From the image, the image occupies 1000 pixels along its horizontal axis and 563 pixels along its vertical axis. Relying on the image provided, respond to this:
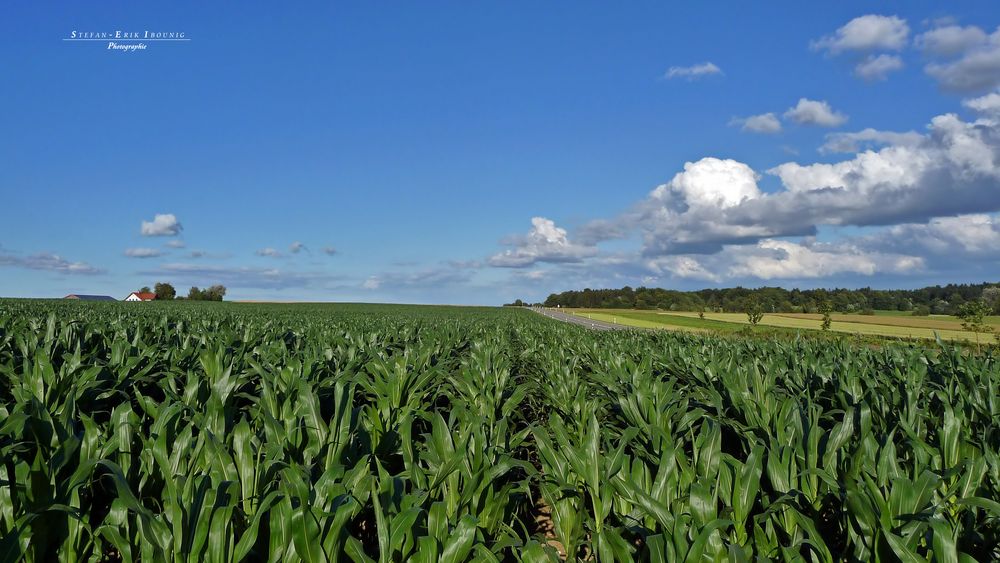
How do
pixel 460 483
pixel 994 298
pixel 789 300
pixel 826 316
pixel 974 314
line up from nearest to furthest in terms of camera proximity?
pixel 460 483, pixel 974 314, pixel 826 316, pixel 994 298, pixel 789 300

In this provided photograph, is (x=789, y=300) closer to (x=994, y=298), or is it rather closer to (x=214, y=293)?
(x=994, y=298)

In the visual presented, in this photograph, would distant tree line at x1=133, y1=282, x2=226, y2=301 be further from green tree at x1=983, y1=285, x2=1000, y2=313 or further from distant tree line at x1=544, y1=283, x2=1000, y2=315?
green tree at x1=983, y1=285, x2=1000, y2=313

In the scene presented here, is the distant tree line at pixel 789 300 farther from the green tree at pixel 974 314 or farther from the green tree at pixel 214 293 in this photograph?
the green tree at pixel 214 293

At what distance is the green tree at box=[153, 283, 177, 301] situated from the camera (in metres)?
127

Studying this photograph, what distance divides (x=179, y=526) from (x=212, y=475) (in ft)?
1.93

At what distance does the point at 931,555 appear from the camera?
2430 millimetres

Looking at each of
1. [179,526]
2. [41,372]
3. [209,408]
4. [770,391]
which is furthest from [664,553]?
[41,372]

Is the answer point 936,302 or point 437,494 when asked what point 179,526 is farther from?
point 936,302

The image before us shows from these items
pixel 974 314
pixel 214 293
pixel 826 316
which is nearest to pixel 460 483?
pixel 974 314

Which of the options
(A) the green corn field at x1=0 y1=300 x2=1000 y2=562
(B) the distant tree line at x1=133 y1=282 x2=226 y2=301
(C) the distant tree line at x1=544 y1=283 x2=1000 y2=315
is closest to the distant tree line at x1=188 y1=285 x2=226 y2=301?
(B) the distant tree line at x1=133 y1=282 x2=226 y2=301

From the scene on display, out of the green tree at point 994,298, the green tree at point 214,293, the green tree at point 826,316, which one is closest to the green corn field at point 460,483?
the green tree at point 826,316

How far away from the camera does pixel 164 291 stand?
127938 millimetres

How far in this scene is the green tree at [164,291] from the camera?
126963 millimetres

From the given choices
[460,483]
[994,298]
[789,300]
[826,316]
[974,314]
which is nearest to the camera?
[460,483]
